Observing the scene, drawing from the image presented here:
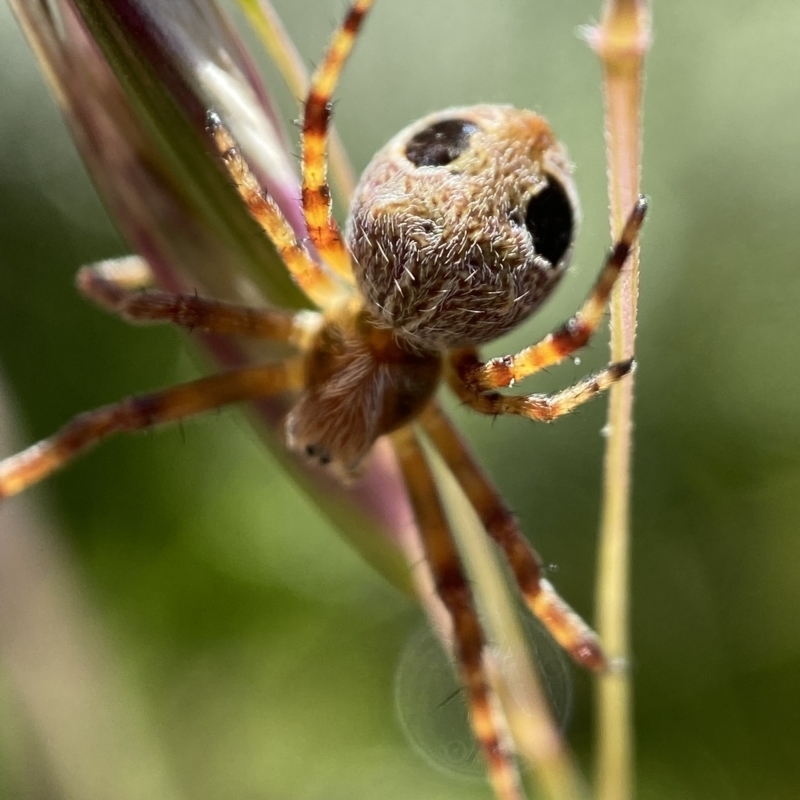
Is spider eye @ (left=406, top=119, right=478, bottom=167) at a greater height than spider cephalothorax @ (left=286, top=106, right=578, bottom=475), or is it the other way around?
spider eye @ (left=406, top=119, right=478, bottom=167)

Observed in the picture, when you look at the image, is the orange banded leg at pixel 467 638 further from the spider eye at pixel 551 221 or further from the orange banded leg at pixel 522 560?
the spider eye at pixel 551 221

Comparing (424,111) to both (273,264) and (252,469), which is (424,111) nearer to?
(252,469)

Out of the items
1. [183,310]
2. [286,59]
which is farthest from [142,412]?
[286,59]

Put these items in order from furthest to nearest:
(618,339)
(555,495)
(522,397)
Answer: (555,495) < (522,397) < (618,339)

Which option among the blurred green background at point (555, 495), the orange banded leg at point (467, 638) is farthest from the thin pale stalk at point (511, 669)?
the blurred green background at point (555, 495)

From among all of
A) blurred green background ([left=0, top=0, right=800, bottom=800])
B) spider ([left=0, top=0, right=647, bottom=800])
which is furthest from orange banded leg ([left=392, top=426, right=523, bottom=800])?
blurred green background ([left=0, top=0, right=800, bottom=800])

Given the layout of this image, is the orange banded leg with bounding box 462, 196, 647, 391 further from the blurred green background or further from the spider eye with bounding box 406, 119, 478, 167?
the blurred green background

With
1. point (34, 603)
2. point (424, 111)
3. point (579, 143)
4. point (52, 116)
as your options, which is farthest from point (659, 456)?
point (52, 116)

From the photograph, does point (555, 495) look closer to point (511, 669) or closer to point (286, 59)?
point (511, 669)
